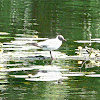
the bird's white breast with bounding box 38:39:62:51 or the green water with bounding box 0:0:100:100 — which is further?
the bird's white breast with bounding box 38:39:62:51

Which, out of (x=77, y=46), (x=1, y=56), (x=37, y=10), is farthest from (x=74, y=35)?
(x=37, y=10)

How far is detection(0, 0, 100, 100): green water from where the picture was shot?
34.5 feet

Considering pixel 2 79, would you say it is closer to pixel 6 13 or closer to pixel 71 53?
pixel 71 53

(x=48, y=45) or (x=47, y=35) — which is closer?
(x=48, y=45)

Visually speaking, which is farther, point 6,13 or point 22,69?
point 6,13

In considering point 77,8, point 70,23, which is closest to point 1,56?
point 70,23

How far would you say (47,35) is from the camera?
17.9m

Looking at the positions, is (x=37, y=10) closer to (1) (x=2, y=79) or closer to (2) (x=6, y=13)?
(2) (x=6, y=13)

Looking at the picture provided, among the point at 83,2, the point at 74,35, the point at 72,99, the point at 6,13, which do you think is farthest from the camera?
the point at 83,2

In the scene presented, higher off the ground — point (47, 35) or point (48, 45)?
point (48, 45)

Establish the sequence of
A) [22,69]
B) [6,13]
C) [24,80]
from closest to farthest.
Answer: [24,80], [22,69], [6,13]

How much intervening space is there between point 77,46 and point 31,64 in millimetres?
3168

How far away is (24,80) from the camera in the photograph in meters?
11.4

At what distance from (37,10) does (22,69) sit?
550 inches
